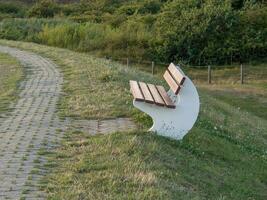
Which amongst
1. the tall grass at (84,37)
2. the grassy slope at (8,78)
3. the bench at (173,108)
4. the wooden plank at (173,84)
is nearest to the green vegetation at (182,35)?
the tall grass at (84,37)

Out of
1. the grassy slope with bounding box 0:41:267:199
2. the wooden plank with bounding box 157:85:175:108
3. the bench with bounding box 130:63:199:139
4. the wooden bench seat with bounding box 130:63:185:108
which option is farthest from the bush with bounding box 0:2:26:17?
the bench with bounding box 130:63:199:139

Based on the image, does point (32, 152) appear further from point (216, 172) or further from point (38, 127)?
point (216, 172)

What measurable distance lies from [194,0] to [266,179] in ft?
117

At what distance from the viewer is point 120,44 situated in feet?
130

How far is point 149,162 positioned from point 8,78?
932cm

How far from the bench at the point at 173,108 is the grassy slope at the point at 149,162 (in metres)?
0.22

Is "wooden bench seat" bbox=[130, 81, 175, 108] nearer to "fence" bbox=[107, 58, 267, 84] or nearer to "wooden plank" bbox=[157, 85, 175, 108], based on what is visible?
"wooden plank" bbox=[157, 85, 175, 108]

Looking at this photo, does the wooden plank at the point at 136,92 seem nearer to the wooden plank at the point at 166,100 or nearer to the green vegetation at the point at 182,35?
the wooden plank at the point at 166,100

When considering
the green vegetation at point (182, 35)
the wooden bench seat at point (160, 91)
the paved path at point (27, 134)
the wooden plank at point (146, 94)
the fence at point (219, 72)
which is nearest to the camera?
the paved path at point (27, 134)

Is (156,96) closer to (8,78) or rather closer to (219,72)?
(8,78)

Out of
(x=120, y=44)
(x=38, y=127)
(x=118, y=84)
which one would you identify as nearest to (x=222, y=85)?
(x=120, y=44)

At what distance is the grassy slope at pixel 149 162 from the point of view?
6301 millimetres

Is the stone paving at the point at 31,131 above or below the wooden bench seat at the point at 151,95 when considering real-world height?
below

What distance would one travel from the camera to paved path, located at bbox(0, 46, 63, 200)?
6488 millimetres
